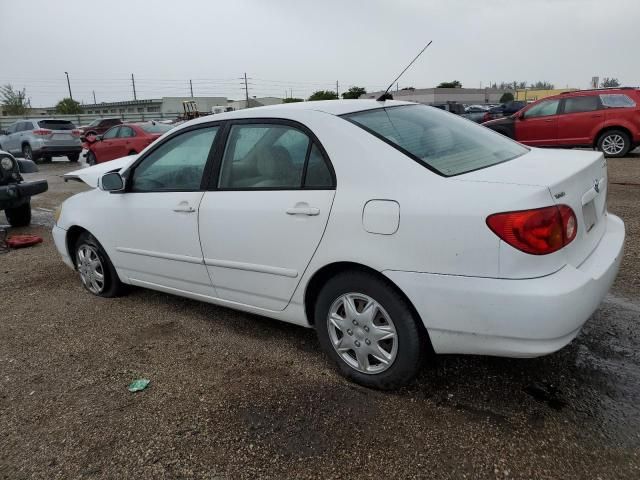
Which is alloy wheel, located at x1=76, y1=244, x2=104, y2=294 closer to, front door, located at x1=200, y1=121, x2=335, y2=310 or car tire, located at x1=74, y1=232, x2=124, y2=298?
car tire, located at x1=74, y1=232, x2=124, y2=298

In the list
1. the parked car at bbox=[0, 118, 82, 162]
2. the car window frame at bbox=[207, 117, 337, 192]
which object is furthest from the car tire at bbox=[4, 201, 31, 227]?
the parked car at bbox=[0, 118, 82, 162]

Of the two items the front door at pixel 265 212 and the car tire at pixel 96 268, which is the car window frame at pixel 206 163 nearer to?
the front door at pixel 265 212

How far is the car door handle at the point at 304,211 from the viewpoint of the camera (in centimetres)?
279

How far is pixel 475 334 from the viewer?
7.88ft

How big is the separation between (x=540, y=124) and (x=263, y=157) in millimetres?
10938

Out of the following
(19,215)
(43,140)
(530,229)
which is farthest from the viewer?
(43,140)

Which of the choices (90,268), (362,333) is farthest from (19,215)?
(362,333)

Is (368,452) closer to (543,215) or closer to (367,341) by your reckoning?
(367,341)

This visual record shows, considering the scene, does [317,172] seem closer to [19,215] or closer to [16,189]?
[16,189]

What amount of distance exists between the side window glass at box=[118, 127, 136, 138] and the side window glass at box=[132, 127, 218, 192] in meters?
11.4

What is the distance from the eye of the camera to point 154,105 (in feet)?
214

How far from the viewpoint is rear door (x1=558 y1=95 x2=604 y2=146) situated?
11.6 m

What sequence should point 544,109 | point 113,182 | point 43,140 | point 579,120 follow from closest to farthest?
point 113,182, point 579,120, point 544,109, point 43,140

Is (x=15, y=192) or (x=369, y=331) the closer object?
(x=369, y=331)
